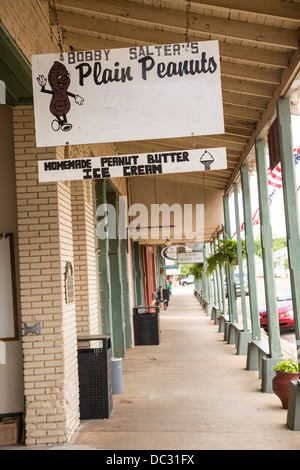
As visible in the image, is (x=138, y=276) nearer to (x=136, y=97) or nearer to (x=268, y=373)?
(x=268, y=373)

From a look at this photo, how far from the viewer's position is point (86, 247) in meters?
7.00

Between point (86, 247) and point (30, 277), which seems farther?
point (86, 247)

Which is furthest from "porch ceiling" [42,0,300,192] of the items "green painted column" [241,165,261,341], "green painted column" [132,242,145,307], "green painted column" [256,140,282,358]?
"green painted column" [132,242,145,307]

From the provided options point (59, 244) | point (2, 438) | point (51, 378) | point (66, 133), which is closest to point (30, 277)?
point (59, 244)

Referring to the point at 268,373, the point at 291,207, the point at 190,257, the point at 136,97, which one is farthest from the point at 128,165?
the point at 190,257

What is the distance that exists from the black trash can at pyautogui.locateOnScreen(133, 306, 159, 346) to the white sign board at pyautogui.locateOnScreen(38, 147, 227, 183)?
8.92 metres

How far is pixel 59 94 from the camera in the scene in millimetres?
3773

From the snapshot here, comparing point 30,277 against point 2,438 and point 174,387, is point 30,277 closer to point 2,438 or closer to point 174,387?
point 2,438

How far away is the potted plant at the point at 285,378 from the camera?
5910 millimetres

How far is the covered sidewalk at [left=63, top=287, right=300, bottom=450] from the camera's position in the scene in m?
4.99

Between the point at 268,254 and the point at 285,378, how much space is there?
1.81m

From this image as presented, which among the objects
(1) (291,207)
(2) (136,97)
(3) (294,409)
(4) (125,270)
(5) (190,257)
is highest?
(2) (136,97)

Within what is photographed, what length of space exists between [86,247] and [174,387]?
2.51 metres

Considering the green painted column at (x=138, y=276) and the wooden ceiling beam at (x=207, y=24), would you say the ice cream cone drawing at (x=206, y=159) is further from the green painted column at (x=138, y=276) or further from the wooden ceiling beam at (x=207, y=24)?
the green painted column at (x=138, y=276)
